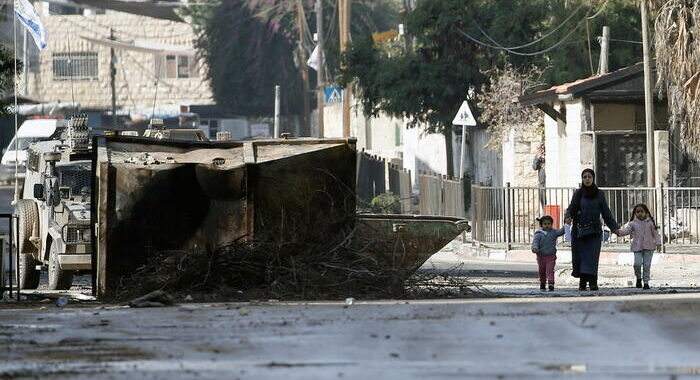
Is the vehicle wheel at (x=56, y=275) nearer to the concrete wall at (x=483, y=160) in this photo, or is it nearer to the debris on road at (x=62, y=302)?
the debris on road at (x=62, y=302)

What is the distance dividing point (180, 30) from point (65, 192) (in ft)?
244

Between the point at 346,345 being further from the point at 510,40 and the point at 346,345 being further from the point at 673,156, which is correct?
the point at 510,40

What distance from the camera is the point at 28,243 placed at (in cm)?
2142

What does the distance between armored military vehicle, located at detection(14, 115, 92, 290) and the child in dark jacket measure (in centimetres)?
577

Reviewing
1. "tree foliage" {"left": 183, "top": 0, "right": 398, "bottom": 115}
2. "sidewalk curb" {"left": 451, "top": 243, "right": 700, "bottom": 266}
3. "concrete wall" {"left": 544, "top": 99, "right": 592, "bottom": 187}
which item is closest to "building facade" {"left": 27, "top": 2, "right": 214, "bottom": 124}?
"tree foliage" {"left": 183, "top": 0, "right": 398, "bottom": 115}

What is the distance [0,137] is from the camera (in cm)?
7500

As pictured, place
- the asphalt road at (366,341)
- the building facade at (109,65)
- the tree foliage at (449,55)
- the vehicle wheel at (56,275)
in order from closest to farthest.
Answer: the asphalt road at (366,341) < the vehicle wheel at (56,275) < the tree foliage at (449,55) < the building facade at (109,65)

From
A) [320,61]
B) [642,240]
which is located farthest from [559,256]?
[320,61]

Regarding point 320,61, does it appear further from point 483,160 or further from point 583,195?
point 583,195

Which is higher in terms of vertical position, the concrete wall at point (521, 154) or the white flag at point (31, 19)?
the white flag at point (31, 19)

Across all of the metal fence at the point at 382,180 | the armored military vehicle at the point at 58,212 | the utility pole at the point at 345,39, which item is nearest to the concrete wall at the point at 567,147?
the metal fence at the point at 382,180

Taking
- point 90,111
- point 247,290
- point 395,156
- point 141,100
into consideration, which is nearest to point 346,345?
point 247,290

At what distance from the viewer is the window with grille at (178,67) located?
9494 centimetres

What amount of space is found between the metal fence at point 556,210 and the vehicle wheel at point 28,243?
931cm
